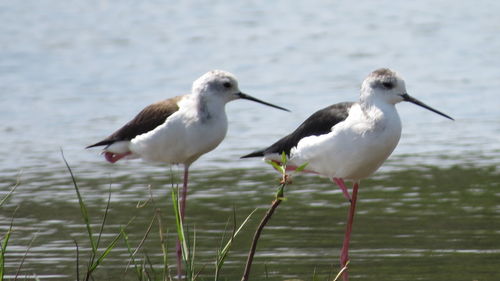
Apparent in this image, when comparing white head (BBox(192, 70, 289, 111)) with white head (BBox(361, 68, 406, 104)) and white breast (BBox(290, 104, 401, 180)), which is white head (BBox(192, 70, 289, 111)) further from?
white head (BBox(361, 68, 406, 104))

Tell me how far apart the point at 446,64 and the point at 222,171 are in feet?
22.7

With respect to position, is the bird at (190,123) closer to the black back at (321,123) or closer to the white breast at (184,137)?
the white breast at (184,137)

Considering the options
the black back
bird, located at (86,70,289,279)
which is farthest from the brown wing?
the black back

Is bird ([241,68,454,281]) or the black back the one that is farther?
the black back

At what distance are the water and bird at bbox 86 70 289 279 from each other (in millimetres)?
692

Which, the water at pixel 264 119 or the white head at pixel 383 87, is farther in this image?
the water at pixel 264 119

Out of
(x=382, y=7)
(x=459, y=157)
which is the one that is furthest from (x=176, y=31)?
(x=459, y=157)

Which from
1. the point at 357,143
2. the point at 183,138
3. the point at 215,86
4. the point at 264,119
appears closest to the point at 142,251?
the point at 183,138

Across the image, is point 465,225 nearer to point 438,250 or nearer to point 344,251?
point 438,250

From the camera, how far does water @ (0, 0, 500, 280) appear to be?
8328 millimetres

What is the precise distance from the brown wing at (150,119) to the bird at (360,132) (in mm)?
1189

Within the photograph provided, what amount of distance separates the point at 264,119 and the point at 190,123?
559cm

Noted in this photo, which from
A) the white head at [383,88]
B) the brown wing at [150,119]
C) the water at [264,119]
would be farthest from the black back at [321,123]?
the brown wing at [150,119]

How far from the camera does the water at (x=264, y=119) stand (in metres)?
8.33
